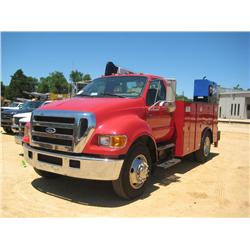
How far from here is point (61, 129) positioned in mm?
4516

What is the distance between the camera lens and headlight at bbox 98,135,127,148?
14.0 ft

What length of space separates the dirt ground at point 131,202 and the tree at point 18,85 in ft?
218

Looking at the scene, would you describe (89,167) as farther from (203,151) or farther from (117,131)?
(203,151)

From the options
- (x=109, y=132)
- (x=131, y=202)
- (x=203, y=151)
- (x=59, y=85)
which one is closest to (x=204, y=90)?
(x=203, y=151)

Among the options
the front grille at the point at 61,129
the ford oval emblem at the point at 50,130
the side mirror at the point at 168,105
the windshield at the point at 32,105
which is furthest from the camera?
the windshield at the point at 32,105

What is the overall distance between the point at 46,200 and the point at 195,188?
9.43ft

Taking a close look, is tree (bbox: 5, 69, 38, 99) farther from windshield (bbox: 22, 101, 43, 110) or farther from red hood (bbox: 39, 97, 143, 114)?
red hood (bbox: 39, 97, 143, 114)

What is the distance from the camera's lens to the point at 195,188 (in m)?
5.64

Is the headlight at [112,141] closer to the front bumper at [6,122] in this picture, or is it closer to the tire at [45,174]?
the tire at [45,174]

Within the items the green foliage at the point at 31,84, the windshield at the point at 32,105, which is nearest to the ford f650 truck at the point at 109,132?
the windshield at the point at 32,105

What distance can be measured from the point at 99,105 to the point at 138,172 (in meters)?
1.31

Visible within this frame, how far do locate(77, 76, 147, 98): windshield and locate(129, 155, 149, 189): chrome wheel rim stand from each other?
1.29 metres

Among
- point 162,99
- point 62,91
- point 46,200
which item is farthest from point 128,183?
point 62,91

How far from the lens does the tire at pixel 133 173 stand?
450 centimetres
